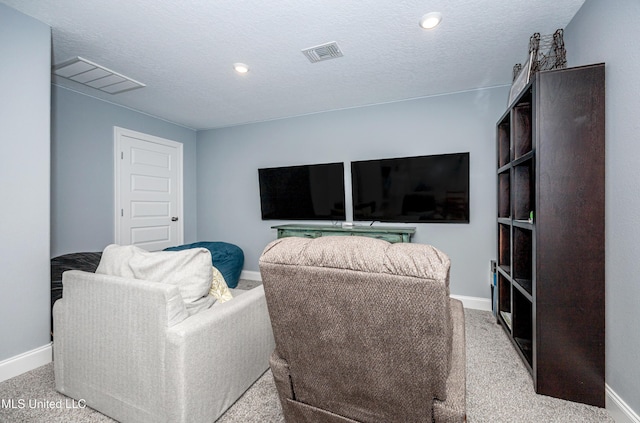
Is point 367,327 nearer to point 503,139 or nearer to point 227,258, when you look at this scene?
point 503,139

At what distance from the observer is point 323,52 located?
2389mm

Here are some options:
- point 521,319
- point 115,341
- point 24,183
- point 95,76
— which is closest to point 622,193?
point 521,319

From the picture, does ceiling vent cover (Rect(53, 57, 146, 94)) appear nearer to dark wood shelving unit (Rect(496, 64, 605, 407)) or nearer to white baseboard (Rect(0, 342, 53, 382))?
white baseboard (Rect(0, 342, 53, 382))

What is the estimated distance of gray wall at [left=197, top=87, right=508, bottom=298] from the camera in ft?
10.3

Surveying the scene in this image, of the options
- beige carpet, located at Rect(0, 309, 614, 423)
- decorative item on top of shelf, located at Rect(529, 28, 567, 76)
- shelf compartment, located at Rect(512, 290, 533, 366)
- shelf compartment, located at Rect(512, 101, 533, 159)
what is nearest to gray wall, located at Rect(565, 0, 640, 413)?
decorative item on top of shelf, located at Rect(529, 28, 567, 76)

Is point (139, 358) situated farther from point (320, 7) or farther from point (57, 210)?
point (57, 210)

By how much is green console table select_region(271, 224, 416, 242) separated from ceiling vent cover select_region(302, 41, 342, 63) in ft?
6.05

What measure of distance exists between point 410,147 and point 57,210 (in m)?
4.09

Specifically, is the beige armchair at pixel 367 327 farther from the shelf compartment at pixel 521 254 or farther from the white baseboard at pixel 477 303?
the white baseboard at pixel 477 303

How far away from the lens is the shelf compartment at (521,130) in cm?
212

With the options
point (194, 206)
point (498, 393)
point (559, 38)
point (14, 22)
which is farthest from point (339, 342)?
point (194, 206)

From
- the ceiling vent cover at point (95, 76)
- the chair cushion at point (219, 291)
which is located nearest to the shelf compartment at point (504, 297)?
the chair cushion at point (219, 291)

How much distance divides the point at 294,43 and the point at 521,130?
6.30 ft

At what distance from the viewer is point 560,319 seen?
1633mm
